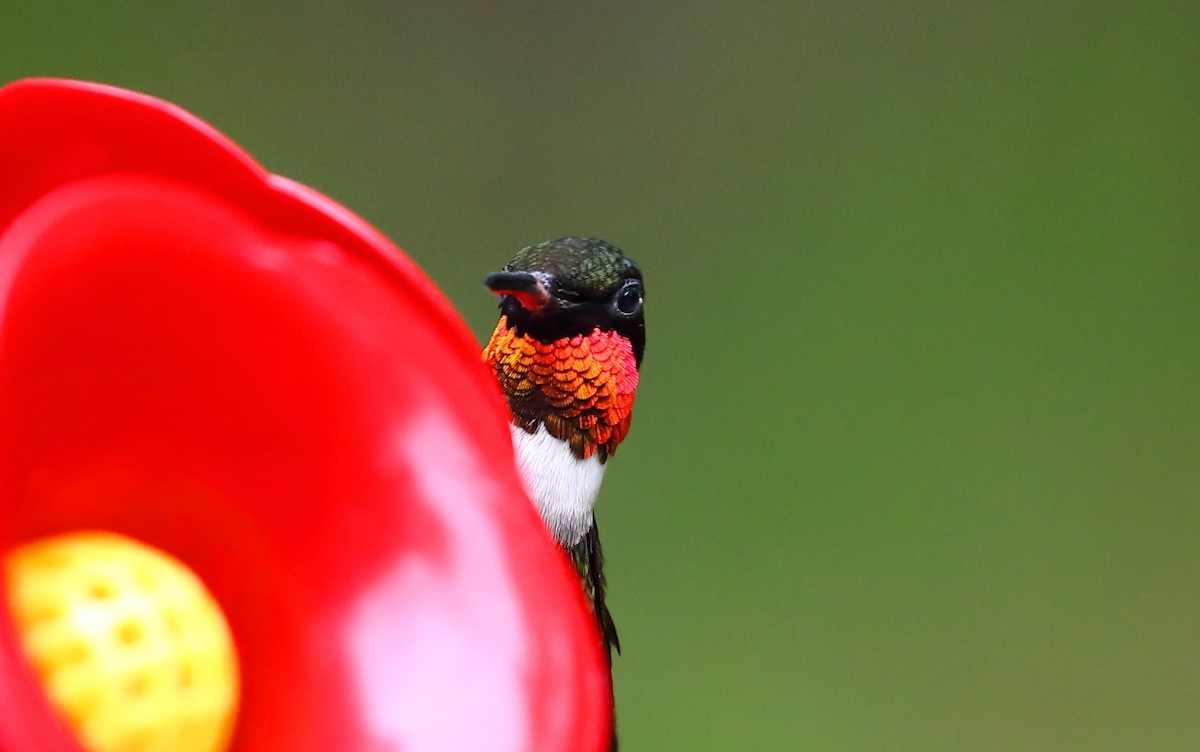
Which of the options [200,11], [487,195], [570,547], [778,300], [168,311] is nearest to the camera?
[168,311]

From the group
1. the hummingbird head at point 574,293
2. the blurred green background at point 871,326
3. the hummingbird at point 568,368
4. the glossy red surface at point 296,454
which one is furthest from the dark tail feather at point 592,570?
the blurred green background at point 871,326

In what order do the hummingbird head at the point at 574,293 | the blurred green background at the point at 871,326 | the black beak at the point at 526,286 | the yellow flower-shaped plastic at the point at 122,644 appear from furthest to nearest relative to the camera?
the blurred green background at the point at 871,326, the hummingbird head at the point at 574,293, the black beak at the point at 526,286, the yellow flower-shaped plastic at the point at 122,644

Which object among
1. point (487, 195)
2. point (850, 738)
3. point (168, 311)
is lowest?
point (850, 738)

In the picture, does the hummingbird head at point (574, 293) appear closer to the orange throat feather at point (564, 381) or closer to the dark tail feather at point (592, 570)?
the orange throat feather at point (564, 381)

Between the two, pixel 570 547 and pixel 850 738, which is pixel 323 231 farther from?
pixel 850 738

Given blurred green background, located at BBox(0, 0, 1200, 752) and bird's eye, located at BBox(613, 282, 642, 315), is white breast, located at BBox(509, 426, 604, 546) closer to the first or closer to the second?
bird's eye, located at BBox(613, 282, 642, 315)

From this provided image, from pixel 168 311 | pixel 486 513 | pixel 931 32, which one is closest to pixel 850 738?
pixel 931 32

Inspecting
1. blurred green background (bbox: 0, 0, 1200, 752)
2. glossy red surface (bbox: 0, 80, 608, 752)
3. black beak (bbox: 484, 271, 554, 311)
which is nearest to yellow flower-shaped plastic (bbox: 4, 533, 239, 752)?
glossy red surface (bbox: 0, 80, 608, 752)
